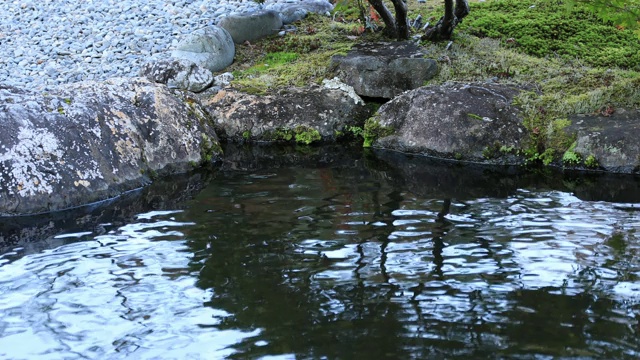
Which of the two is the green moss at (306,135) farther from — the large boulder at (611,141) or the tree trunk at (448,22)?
the large boulder at (611,141)

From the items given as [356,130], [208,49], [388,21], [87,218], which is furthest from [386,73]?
[87,218]

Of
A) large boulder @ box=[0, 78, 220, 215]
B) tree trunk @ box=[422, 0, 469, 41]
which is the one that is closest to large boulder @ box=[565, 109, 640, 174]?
tree trunk @ box=[422, 0, 469, 41]

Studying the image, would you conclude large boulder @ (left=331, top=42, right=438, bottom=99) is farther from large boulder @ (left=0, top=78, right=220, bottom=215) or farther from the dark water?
the dark water

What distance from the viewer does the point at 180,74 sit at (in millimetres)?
13211

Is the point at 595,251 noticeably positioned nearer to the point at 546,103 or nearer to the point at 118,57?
the point at 546,103

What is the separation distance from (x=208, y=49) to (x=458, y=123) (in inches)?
256

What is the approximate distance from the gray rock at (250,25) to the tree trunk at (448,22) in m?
4.22

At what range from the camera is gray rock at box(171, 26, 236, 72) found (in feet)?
49.1

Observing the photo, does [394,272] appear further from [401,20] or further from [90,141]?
[401,20]

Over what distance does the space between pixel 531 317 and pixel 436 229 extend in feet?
7.20

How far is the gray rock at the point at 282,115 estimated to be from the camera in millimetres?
12227

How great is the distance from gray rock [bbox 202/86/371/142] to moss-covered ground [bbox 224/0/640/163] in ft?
1.57

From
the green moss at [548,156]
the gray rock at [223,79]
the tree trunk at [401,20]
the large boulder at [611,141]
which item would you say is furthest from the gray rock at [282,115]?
the large boulder at [611,141]

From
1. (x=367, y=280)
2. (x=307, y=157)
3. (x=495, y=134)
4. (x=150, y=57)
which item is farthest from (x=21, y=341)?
(x=150, y=57)
